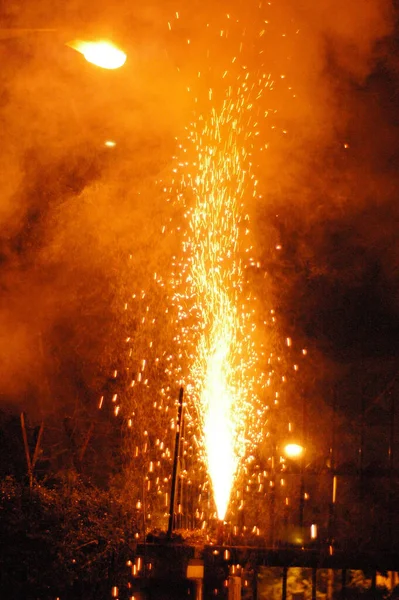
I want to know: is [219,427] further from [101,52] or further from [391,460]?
[101,52]

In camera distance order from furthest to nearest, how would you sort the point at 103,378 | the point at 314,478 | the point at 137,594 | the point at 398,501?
the point at 103,378 < the point at 314,478 < the point at 398,501 < the point at 137,594

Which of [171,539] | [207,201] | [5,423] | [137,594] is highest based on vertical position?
[207,201]

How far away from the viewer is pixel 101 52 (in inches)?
147

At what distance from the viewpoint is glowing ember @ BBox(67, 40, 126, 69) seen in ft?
12.2

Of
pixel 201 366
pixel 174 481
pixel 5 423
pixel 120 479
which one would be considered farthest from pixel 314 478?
pixel 5 423

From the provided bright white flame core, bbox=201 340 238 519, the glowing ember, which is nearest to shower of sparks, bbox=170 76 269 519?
bright white flame core, bbox=201 340 238 519

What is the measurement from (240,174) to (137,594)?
3349 millimetres

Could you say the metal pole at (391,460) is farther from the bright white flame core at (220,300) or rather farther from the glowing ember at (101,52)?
the glowing ember at (101,52)

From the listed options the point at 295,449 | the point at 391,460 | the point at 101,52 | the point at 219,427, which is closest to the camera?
the point at 101,52

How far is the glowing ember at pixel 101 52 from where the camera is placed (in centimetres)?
371

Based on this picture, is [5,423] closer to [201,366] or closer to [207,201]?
[201,366]

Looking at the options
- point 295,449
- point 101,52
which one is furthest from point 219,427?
point 101,52

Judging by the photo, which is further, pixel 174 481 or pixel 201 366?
pixel 201 366

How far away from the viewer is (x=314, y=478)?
6.11 m
